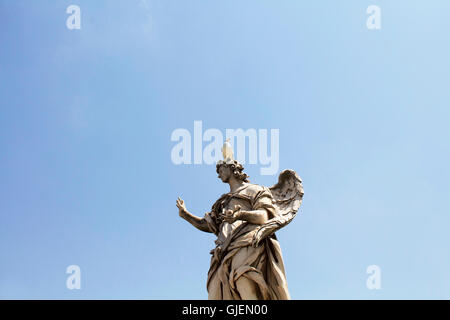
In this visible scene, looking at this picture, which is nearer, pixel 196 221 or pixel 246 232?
pixel 246 232

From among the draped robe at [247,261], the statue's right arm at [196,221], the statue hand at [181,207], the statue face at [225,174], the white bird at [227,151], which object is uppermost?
the white bird at [227,151]

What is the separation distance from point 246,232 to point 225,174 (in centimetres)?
150

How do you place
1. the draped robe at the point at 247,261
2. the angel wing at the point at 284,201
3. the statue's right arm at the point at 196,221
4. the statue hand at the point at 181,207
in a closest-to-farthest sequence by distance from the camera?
the draped robe at the point at 247,261 → the angel wing at the point at 284,201 → the statue's right arm at the point at 196,221 → the statue hand at the point at 181,207

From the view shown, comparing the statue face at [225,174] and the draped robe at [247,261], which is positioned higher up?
the statue face at [225,174]

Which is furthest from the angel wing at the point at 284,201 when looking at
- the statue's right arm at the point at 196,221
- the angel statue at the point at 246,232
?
the statue's right arm at the point at 196,221

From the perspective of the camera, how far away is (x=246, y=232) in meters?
9.98

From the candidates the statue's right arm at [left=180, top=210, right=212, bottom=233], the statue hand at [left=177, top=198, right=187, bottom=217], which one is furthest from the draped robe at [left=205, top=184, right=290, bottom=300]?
the statue hand at [left=177, top=198, right=187, bottom=217]

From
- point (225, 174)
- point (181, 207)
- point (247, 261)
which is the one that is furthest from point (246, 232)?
point (181, 207)

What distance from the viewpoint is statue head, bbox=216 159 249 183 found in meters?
10.9

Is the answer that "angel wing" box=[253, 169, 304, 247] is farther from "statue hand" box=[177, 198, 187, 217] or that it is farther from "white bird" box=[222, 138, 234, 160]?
"statue hand" box=[177, 198, 187, 217]

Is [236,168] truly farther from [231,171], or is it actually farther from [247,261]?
[247,261]

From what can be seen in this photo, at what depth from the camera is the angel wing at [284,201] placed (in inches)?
387

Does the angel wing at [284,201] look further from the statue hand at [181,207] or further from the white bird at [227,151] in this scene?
the statue hand at [181,207]
